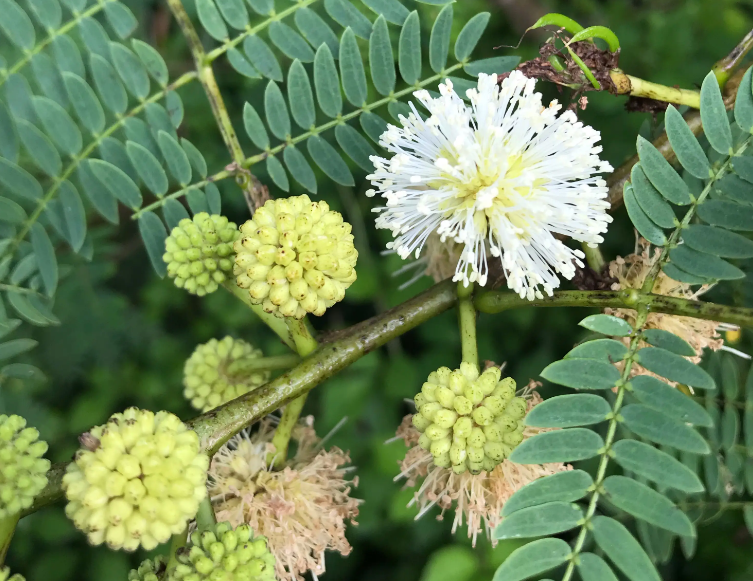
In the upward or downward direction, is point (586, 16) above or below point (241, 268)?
below

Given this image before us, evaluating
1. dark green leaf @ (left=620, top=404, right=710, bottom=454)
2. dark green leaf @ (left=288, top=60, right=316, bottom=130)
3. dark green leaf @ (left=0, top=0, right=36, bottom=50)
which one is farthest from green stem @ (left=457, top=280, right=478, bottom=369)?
dark green leaf @ (left=0, top=0, right=36, bottom=50)

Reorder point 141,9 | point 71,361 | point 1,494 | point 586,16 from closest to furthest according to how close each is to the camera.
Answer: point 1,494 < point 141,9 < point 71,361 < point 586,16

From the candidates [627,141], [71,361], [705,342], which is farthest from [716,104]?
[71,361]

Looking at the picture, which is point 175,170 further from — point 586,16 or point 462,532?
point 586,16

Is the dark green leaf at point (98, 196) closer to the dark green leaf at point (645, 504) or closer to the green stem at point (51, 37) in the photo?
the green stem at point (51, 37)

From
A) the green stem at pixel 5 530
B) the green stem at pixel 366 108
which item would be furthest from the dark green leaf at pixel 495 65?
the green stem at pixel 5 530

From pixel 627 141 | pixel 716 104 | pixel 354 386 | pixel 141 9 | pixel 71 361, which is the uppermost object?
pixel 141 9

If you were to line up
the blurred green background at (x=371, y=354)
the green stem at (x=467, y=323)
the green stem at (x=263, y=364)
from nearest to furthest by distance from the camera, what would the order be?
the green stem at (x=467, y=323)
the green stem at (x=263, y=364)
the blurred green background at (x=371, y=354)
